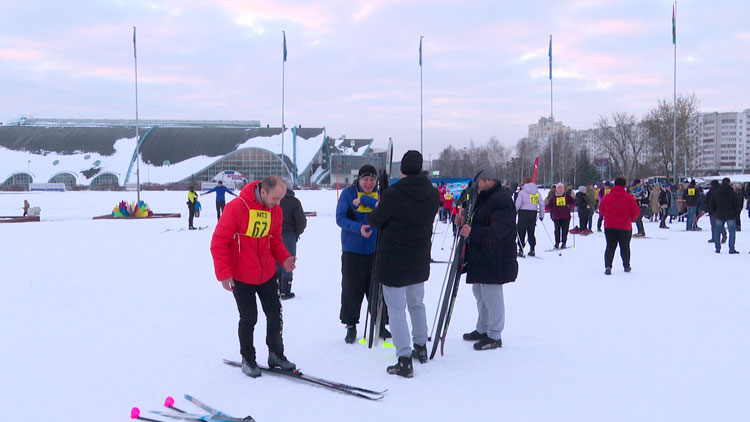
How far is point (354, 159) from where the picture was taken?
95938mm

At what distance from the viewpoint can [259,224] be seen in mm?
4348

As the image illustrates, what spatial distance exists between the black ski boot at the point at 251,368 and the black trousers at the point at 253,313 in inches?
1.3

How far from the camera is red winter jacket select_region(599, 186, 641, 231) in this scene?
9234mm

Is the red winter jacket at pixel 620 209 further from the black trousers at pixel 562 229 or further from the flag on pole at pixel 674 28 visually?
the flag on pole at pixel 674 28

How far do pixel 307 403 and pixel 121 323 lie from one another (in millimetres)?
3166

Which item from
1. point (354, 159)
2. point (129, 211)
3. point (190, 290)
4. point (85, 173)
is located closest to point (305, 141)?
point (354, 159)

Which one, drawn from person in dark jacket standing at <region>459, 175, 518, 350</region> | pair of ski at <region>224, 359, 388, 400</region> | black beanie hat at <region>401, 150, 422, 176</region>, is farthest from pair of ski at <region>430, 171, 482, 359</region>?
pair of ski at <region>224, 359, 388, 400</region>

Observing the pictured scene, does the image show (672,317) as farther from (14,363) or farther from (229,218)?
(14,363)

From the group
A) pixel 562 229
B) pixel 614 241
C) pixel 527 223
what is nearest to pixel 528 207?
pixel 527 223

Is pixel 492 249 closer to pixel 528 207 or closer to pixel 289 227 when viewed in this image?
pixel 289 227

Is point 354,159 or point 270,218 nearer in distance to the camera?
point 270,218

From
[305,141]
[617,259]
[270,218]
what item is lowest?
[617,259]

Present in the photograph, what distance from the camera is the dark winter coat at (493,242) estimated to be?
4.90 meters

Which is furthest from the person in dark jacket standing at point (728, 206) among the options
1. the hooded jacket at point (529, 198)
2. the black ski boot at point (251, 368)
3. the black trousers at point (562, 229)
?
the black ski boot at point (251, 368)
